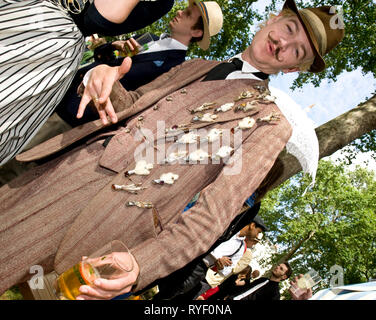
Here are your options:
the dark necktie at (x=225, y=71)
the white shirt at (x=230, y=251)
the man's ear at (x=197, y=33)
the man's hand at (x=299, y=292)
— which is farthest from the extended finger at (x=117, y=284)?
the white shirt at (x=230, y=251)

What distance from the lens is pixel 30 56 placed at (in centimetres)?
138

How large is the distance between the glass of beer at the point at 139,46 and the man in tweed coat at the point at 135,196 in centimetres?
95

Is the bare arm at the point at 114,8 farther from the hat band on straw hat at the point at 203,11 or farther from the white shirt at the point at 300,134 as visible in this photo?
the hat band on straw hat at the point at 203,11

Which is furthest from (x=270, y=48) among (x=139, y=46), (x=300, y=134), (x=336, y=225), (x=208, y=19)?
(x=336, y=225)

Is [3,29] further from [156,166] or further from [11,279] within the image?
[11,279]

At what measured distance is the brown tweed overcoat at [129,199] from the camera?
156 centimetres

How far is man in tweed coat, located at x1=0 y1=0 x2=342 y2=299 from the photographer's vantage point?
5.08 feet

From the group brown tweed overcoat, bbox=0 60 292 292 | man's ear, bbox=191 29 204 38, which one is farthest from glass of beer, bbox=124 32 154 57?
brown tweed overcoat, bbox=0 60 292 292

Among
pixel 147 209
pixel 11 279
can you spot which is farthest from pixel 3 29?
pixel 11 279

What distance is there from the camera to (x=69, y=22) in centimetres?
153

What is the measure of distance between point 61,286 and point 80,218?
366 mm

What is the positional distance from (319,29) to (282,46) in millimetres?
315

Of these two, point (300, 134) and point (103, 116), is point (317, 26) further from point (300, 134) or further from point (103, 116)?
point (103, 116)

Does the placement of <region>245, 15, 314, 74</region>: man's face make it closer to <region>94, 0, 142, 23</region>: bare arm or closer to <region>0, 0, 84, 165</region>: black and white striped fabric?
<region>94, 0, 142, 23</region>: bare arm
